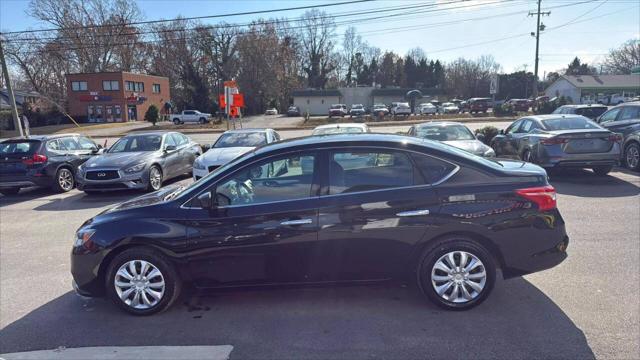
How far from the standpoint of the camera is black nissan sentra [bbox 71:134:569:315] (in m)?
3.82

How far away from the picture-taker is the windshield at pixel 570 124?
32.8 feet

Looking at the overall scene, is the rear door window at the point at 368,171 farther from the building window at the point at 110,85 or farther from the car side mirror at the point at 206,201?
the building window at the point at 110,85

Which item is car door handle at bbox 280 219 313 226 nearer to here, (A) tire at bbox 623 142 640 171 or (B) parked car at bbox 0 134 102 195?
(B) parked car at bbox 0 134 102 195

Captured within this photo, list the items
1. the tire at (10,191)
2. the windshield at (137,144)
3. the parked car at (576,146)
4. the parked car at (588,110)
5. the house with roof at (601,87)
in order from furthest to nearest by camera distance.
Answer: the house with roof at (601,87) < the parked car at (588,110) < the tire at (10,191) < the windshield at (137,144) < the parked car at (576,146)

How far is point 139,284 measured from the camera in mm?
4004

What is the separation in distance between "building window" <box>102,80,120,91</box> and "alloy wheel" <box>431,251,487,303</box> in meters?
61.2

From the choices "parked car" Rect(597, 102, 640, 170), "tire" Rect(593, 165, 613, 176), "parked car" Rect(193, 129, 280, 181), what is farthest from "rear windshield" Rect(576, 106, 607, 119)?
"parked car" Rect(193, 129, 280, 181)

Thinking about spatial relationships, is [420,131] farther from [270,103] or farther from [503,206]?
[270,103]

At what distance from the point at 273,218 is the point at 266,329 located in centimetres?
97

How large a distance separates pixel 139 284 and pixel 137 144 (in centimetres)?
845

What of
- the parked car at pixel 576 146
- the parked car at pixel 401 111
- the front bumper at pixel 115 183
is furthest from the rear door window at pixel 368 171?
the parked car at pixel 401 111

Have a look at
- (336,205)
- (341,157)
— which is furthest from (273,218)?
(341,157)

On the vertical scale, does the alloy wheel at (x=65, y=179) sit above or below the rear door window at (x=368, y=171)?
below

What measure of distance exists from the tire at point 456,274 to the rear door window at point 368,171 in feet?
2.20
